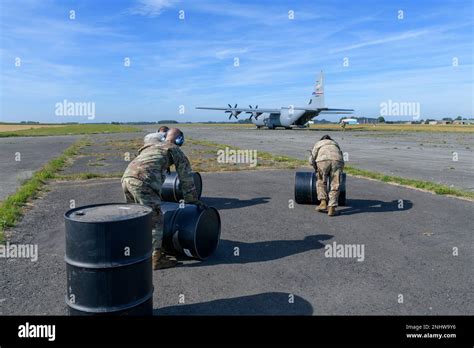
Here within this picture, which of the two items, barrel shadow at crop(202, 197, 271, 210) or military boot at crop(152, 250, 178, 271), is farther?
barrel shadow at crop(202, 197, 271, 210)

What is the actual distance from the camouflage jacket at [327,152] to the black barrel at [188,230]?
4.04 m

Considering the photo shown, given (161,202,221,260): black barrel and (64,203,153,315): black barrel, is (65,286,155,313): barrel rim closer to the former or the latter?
(64,203,153,315): black barrel

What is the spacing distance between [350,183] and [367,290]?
8703mm

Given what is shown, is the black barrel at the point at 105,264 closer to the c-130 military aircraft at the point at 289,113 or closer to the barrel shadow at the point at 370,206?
the barrel shadow at the point at 370,206

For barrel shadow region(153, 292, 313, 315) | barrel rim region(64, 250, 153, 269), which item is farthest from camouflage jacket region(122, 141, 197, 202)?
barrel rim region(64, 250, 153, 269)

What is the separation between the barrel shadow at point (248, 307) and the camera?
4422mm

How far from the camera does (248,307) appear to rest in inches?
179

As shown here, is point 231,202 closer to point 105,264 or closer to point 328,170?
point 328,170

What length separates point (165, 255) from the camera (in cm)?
607

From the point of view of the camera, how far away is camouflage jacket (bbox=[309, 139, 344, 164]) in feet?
30.1

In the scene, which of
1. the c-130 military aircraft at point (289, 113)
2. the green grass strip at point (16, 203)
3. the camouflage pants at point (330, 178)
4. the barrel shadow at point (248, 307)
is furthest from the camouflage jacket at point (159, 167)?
the c-130 military aircraft at point (289, 113)

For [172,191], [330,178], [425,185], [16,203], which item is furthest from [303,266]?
[425,185]
